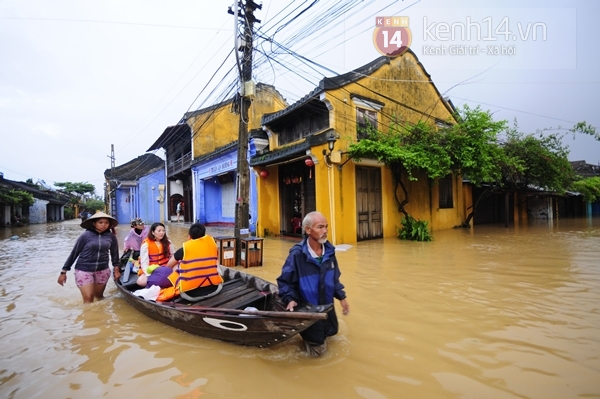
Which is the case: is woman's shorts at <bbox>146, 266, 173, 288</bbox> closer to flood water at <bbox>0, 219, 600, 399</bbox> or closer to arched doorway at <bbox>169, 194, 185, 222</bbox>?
flood water at <bbox>0, 219, 600, 399</bbox>

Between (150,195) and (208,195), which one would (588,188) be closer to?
(208,195)

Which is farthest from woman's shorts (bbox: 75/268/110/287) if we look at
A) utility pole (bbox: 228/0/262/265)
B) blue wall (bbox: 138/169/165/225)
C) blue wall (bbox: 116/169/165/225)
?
blue wall (bbox: 138/169/165/225)

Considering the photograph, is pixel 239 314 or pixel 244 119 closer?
pixel 239 314

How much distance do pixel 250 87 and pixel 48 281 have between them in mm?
6405

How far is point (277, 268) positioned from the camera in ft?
24.3

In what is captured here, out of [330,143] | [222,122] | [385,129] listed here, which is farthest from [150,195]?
[385,129]

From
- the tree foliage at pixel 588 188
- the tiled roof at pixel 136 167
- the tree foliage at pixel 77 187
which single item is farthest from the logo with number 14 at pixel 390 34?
the tree foliage at pixel 77 187

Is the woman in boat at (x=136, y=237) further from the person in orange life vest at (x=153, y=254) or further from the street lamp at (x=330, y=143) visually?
the street lamp at (x=330, y=143)

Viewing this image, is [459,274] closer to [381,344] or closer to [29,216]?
[381,344]

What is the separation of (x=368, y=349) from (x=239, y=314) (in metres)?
1.41

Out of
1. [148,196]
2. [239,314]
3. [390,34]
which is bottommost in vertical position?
[239,314]

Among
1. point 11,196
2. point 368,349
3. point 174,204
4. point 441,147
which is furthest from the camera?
point 174,204

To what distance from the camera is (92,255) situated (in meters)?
4.71

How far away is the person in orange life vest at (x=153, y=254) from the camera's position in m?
4.88
